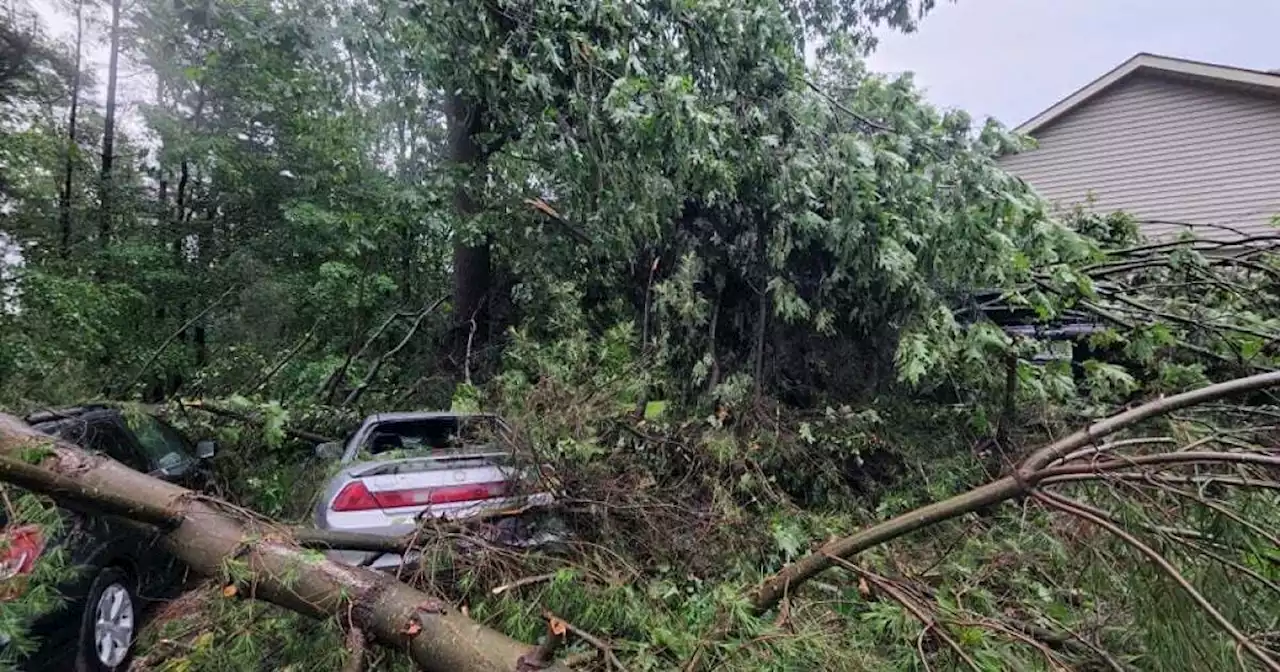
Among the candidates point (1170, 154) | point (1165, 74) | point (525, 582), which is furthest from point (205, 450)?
point (1165, 74)

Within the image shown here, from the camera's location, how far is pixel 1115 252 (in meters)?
5.22

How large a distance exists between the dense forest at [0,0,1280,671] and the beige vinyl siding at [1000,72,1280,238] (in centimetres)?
642

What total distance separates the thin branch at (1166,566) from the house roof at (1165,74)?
11.4 metres

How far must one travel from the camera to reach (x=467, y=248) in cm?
772

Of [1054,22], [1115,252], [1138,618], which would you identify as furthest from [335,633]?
[1054,22]

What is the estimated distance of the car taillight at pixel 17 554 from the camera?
198 centimetres

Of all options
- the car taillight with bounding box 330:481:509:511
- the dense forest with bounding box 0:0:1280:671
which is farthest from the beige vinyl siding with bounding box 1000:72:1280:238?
the car taillight with bounding box 330:481:509:511

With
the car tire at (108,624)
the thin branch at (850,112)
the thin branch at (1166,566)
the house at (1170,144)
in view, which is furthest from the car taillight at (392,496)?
the house at (1170,144)

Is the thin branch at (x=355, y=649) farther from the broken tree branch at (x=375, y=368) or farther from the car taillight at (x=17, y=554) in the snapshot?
the broken tree branch at (x=375, y=368)

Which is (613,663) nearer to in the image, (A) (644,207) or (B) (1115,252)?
(A) (644,207)

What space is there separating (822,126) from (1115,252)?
102 inches

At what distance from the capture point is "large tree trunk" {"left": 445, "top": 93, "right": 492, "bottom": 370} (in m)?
6.53

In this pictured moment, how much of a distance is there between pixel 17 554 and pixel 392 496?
165 centimetres

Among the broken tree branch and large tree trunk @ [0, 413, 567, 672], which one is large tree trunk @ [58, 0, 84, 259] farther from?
large tree trunk @ [0, 413, 567, 672]
